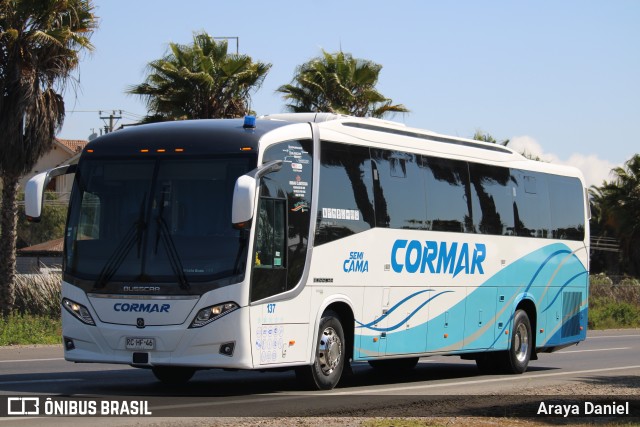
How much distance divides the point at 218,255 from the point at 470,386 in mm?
5414

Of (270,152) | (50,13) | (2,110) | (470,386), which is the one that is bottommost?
(470,386)

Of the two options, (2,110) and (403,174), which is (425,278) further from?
(2,110)

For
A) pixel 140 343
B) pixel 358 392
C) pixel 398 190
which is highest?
pixel 398 190

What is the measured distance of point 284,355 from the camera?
15016 millimetres

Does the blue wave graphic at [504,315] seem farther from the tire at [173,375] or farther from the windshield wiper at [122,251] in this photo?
the windshield wiper at [122,251]

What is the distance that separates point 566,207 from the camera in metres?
23.2

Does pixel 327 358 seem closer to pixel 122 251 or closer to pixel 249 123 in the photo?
pixel 122 251

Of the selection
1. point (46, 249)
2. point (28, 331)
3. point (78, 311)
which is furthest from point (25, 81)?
point (46, 249)

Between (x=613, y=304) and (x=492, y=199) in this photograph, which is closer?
(x=492, y=199)

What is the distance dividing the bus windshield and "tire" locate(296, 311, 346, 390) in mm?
2051

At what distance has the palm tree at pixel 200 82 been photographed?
38125mm

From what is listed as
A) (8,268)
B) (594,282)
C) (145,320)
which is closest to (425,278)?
(145,320)

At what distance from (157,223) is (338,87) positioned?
87.5 ft

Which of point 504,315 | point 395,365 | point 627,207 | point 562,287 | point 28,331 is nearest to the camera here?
point 504,315
